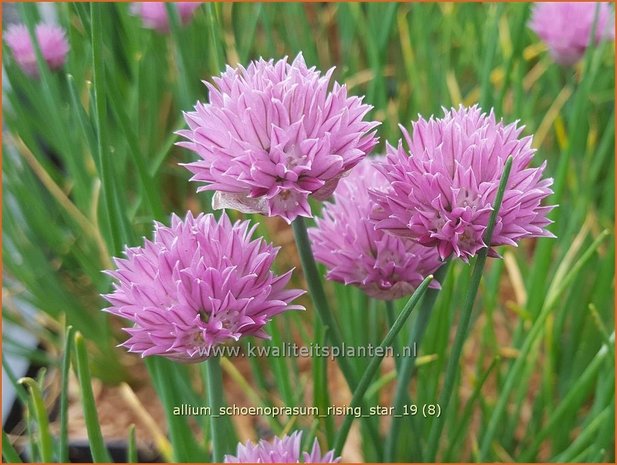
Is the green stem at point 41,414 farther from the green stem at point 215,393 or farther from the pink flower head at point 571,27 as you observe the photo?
the pink flower head at point 571,27

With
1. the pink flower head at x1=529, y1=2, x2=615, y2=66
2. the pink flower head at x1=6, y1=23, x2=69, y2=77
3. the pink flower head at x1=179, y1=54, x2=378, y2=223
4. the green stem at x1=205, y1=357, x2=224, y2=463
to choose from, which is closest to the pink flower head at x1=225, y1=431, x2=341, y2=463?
the green stem at x1=205, y1=357, x2=224, y2=463

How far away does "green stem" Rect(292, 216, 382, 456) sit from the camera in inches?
14.1

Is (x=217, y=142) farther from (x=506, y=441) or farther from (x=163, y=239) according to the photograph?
(x=506, y=441)

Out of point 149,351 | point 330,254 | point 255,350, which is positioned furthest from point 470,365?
point 149,351

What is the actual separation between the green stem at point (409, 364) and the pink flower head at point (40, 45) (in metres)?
0.43

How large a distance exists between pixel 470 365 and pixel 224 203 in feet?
1.87

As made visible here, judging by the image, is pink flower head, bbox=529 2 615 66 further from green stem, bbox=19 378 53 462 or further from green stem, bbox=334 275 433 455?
green stem, bbox=19 378 53 462

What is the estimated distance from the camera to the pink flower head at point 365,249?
1.28 ft

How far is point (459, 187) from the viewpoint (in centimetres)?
33

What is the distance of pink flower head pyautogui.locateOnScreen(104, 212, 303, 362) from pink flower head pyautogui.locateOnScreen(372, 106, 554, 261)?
0.24ft

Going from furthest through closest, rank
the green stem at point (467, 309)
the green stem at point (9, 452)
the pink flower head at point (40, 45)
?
the pink flower head at point (40, 45) → the green stem at point (9, 452) → the green stem at point (467, 309)

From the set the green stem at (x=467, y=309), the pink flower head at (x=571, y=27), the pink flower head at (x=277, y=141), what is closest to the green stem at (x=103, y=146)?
the pink flower head at (x=277, y=141)

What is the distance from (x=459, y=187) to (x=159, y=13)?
0.48m

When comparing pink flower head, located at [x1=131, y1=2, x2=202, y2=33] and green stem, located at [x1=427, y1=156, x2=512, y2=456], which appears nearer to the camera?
green stem, located at [x1=427, y1=156, x2=512, y2=456]
